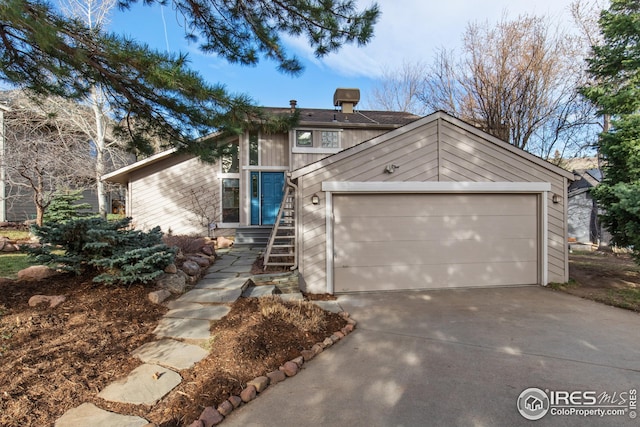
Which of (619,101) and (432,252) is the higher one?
(619,101)

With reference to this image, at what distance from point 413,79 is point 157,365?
53.6ft

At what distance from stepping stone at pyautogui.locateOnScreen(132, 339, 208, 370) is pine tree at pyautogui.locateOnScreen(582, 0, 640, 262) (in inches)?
A: 282

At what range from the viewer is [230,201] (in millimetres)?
11281

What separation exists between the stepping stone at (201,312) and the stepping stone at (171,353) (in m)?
0.67

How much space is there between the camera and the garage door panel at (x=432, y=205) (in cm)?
589

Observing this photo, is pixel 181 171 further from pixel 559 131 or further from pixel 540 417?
pixel 559 131

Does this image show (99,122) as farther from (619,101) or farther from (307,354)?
(619,101)

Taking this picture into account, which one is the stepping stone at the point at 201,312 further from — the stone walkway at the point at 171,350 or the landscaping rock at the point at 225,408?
the landscaping rock at the point at 225,408

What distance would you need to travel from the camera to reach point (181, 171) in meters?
11.1

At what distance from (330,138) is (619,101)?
7.50 m

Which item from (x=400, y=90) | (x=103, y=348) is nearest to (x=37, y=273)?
(x=103, y=348)

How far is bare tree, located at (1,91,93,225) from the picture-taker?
10461 millimetres

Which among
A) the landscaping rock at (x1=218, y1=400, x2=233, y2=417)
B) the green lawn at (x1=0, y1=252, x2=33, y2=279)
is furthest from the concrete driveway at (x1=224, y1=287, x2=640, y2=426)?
the green lawn at (x1=0, y1=252, x2=33, y2=279)

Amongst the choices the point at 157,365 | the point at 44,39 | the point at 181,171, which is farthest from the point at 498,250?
the point at 181,171
